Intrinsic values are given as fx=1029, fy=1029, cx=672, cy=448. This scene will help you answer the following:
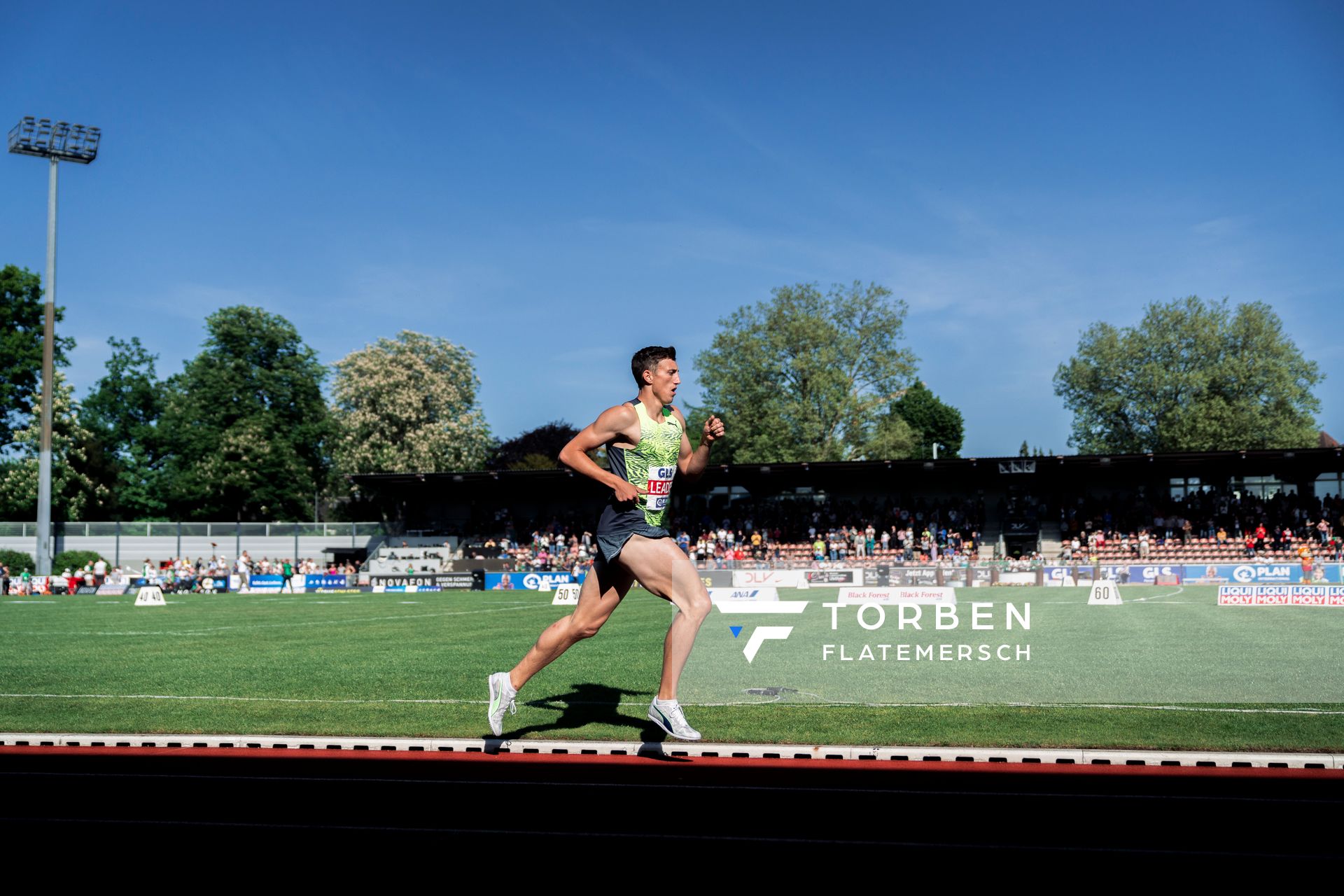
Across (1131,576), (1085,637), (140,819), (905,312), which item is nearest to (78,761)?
(140,819)

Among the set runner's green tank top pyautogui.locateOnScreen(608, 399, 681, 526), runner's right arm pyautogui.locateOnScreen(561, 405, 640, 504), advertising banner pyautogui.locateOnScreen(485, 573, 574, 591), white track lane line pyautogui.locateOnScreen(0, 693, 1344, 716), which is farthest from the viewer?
advertising banner pyautogui.locateOnScreen(485, 573, 574, 591)

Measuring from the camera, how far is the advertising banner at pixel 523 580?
4266 centimetres

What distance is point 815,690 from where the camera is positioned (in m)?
8.33

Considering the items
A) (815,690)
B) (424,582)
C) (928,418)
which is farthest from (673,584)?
(928,418)

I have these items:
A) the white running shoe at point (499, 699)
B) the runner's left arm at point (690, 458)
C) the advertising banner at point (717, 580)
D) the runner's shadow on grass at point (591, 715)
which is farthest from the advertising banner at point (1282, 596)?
the white running shoe at point (499, 699)

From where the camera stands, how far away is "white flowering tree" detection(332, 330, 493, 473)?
62344 mm

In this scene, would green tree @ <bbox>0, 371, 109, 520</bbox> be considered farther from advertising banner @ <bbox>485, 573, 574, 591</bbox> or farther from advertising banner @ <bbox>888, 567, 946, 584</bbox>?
advertising banner @ <bbox>888, 567, 946, 584</bbox>

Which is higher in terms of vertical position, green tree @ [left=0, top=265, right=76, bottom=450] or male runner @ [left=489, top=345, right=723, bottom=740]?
green tree @ [left=0, top=265, right=76, bottom=450]

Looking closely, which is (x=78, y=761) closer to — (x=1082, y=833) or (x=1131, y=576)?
(x=1082, y=833)

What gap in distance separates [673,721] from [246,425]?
63091 millimetres

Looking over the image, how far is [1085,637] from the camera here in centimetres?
1068

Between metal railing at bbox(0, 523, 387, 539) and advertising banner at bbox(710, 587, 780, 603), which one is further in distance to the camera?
metal railing at bbox(0, 523, 387, 539)

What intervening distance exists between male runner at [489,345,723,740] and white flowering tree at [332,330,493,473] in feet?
187

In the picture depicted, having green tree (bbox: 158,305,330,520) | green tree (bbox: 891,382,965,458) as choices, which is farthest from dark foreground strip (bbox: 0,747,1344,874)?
green tree (bbox: 891,382,965,458)
